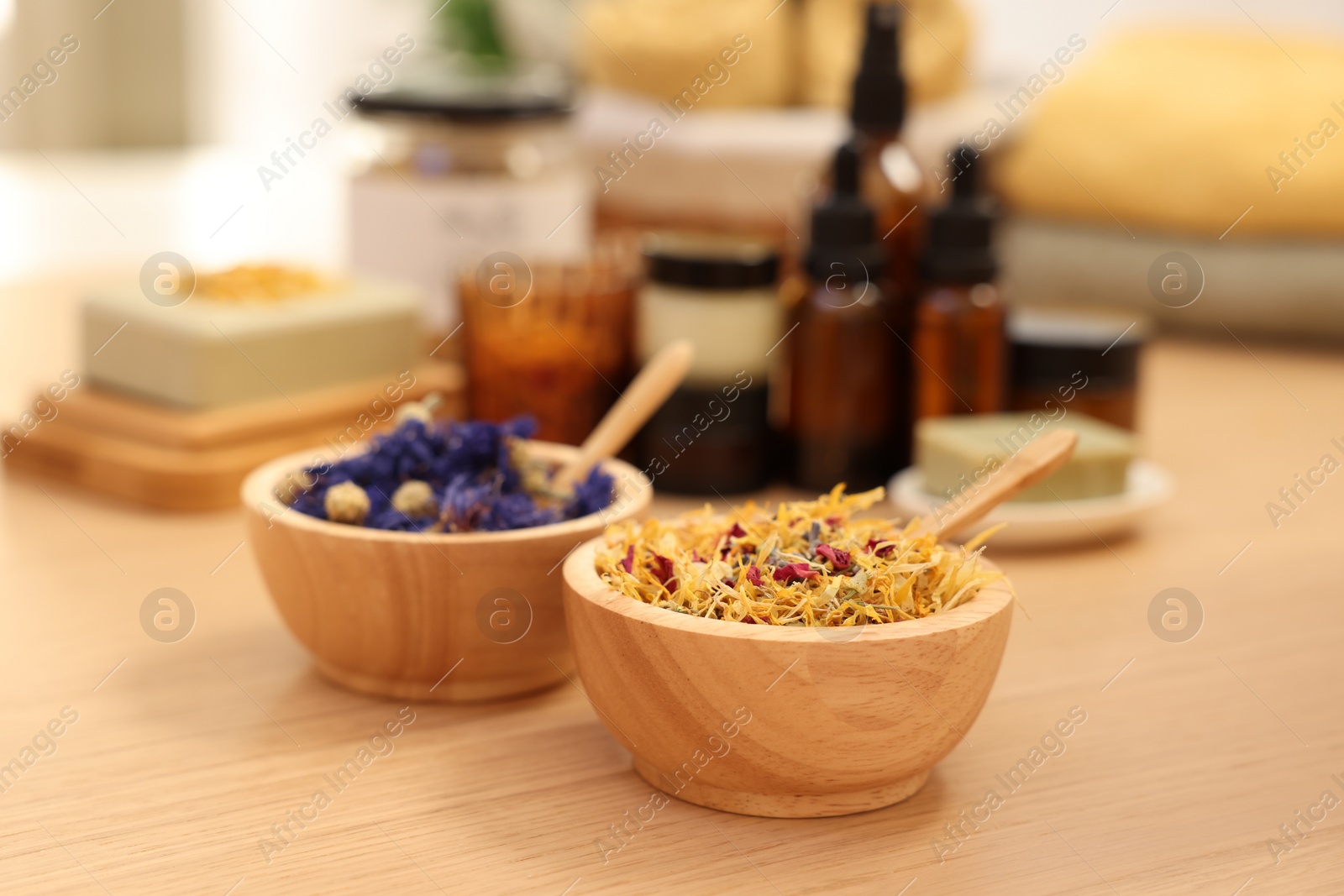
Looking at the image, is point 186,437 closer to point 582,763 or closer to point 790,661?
A: point 582,763

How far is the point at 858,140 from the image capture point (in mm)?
1012

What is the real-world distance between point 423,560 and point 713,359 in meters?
0.38

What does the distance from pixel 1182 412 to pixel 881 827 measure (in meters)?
0.76

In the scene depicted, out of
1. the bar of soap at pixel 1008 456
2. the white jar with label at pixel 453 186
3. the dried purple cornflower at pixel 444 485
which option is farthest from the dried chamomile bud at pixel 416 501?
the white jar with label at pixel 453 186

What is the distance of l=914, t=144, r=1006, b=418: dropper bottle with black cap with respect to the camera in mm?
964

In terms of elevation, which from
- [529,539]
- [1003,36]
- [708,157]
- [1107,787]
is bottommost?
[1107,787]

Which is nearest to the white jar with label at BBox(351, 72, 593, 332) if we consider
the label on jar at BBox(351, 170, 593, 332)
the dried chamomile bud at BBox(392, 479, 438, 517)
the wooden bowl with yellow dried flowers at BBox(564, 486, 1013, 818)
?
the label on jar at BBox(351, 170, 593, 332)

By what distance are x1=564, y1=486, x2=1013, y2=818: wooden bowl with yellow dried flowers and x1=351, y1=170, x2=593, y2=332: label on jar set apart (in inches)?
22.5

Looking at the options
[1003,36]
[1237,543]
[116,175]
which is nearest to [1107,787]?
[1237,543]

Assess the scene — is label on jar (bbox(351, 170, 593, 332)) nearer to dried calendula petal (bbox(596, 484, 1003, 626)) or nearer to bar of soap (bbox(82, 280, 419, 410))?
bar of soap (bbox(82, 280, 419, 410))

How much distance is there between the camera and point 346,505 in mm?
647

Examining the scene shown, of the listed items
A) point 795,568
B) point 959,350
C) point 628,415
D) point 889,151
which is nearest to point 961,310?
point 959,350

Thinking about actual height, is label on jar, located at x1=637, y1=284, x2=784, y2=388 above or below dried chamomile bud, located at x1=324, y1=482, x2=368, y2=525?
above

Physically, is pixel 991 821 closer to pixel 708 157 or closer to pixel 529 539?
pixel 529 539
